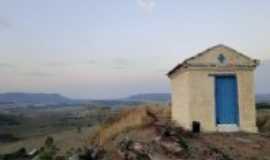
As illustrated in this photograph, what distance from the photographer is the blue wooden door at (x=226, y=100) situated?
15773mm

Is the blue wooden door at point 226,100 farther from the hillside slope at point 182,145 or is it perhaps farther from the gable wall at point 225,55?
the hillside slope at point 182,145

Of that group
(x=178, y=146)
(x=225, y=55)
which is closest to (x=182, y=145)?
(x=178, y=146)

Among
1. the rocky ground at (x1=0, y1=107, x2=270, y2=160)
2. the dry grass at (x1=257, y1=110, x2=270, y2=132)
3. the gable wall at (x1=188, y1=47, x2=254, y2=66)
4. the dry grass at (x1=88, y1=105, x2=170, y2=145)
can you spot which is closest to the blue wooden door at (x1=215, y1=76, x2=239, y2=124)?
the gable wall at (x1=188, y1=47, x2=254, y2=66)

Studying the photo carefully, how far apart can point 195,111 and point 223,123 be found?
133cm

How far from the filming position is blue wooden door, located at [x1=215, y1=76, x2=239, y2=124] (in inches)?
621

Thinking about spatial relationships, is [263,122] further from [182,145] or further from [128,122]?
[182,145]

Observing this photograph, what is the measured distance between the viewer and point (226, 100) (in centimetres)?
1592

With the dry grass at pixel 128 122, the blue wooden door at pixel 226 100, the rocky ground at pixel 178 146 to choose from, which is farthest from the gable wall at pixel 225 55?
the dry grass at pixel 128 122

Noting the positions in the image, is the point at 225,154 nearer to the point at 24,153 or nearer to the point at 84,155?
the point at 84,155

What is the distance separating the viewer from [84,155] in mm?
Answer: 14867

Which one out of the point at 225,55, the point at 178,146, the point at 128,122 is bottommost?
the point at 178,146

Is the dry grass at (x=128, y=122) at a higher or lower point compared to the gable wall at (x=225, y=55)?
lower

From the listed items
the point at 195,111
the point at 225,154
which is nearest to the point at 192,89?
the point at 195,111

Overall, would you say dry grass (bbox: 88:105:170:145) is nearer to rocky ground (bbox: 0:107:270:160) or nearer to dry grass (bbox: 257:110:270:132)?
rocky ground (bbox: 0:107:270:160)
